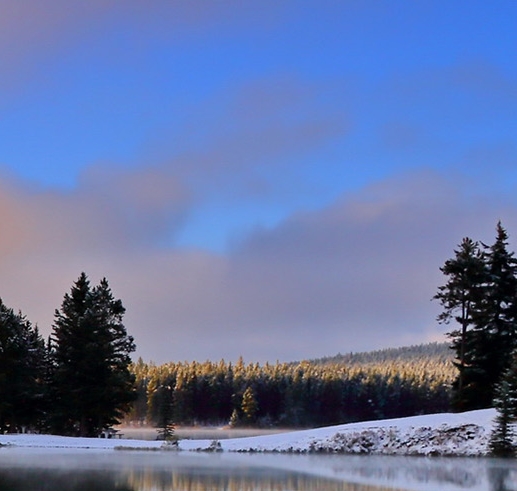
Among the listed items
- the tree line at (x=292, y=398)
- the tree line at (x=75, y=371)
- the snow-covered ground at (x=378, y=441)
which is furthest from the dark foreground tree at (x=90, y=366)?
the tree line at (x=292, y=398)

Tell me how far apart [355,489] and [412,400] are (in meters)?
138

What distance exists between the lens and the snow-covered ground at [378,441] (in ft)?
129

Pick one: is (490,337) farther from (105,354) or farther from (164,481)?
(164,481)

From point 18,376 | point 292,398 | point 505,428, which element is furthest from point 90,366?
point 292,398

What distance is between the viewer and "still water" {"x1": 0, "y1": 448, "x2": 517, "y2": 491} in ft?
65.9

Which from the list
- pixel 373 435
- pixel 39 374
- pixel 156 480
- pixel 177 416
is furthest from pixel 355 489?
pixel 177 416

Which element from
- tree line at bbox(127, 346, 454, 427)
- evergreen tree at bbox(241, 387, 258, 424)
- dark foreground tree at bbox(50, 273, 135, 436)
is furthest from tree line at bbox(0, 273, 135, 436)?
tree line at bbox(127, 346, 454, 427)

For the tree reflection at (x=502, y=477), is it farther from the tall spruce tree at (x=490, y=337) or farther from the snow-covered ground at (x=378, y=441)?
the tall spruce tree at (x=490, y=337)

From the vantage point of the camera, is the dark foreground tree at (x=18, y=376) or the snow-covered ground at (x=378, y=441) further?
the dark foreground tree at (x=18, y=376)

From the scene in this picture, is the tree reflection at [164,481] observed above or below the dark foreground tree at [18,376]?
below

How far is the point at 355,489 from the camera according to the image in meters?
19.8

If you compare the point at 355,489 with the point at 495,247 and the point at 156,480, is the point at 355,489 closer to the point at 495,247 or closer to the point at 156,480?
the point at 156,480

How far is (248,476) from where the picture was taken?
23828mm

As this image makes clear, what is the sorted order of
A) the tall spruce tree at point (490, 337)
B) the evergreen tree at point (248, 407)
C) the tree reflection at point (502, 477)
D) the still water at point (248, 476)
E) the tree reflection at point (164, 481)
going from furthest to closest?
the evergreen tree at point (248, 407) < the tall spruce tree at point (490, 337) < the tree reflection at point (502, 477) < the still water at point (248, 476) < the tree reflection at point (164, 481)
